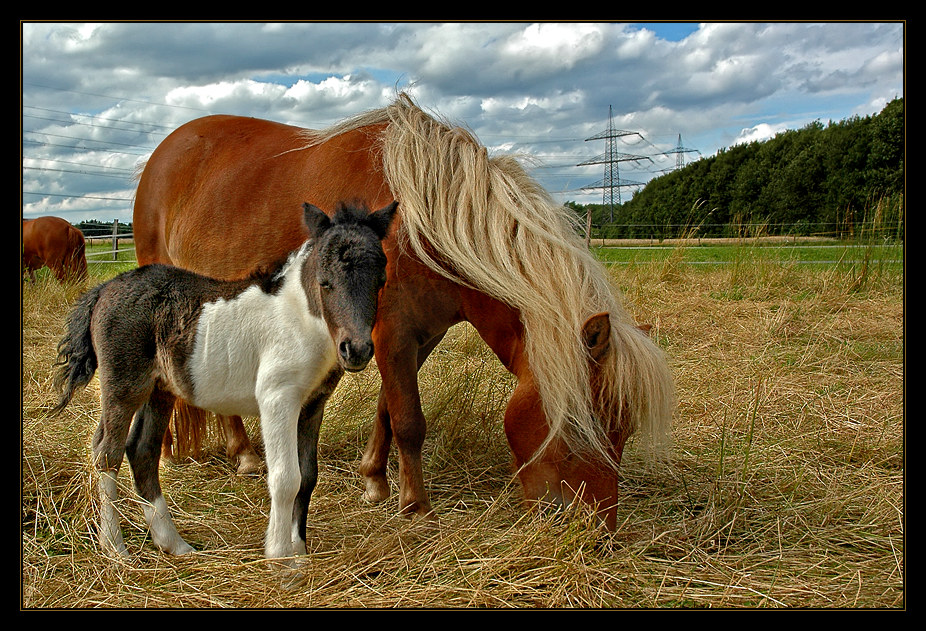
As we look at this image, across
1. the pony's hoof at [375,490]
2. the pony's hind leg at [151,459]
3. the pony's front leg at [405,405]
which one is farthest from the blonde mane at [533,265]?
the pony's hind leg at [151,459]

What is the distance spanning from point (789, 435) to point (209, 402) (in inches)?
164

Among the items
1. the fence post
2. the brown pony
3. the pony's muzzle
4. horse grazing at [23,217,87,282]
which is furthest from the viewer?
the fence post

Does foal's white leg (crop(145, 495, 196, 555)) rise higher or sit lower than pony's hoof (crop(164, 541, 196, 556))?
higher

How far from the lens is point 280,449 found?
2463 mm

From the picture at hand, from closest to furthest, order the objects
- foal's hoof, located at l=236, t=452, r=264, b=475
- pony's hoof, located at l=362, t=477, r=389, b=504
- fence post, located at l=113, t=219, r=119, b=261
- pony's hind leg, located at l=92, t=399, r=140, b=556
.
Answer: pony's hind leg, located at l=92, t=399, r=140, b=556
pony's hoof, located at l=362, t=477, r=389, b=504
foal's hoof, located at l=236, t=452, r=264, b=475
fence post, located at l=113, t=219, r=119, b=261

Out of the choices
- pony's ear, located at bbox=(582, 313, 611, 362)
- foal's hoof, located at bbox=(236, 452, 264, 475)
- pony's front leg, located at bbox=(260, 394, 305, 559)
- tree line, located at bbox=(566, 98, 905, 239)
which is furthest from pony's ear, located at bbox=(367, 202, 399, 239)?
tree line, located at bbox=(566, 98, 905, 239)

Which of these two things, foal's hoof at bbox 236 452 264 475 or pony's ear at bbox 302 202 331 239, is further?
foal's hoof at bbox 236 452 264 475

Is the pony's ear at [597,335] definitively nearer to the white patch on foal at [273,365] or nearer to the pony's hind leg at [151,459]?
the white patch on foal at [273,365]

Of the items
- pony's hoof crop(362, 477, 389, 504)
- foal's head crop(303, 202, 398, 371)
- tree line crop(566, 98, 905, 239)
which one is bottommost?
pony's hoof crop(362, 477, 389, 504)

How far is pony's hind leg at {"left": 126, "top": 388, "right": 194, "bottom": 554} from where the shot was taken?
2855 mm

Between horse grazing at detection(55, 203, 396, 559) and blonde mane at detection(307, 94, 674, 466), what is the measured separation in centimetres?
75

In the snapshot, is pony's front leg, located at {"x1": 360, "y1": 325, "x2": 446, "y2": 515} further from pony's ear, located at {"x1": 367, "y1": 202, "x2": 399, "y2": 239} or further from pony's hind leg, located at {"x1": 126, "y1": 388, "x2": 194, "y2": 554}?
pony's hind leg, located at {"x1": 126, "y1": 388, "x2": 194, "y2": 554}

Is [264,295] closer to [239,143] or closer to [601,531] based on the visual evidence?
[601,531]

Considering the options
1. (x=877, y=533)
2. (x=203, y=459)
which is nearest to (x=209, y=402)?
(x=203, y=459)
